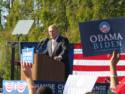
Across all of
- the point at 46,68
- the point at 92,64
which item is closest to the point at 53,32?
the point at 46,68

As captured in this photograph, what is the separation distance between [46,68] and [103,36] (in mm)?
1011

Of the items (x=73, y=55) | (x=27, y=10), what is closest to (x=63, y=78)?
(x=73, y=55)

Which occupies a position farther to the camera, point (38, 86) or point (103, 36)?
point (103, 36)

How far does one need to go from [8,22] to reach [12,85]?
2241 centimetres

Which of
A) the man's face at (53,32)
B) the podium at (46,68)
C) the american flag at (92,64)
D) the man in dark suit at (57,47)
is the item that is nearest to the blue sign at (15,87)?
the podium at (46,68)

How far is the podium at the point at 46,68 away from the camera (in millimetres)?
8820

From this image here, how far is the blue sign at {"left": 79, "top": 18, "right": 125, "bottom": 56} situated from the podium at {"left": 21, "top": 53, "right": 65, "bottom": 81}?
0.60m

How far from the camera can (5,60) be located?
26.2 metres

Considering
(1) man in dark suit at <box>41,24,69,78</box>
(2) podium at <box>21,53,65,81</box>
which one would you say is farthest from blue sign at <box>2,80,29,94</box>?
(1) man in dark suit at <box>41,24,69,78</box>

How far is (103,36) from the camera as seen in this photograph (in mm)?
8352

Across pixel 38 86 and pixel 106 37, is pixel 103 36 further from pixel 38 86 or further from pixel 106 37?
pixel 38 86

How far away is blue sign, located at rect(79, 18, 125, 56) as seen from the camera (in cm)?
818

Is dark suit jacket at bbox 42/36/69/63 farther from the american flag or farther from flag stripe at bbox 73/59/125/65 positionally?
flag stripe at bbox 73/59/125/65

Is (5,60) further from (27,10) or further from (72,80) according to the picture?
(72,80)
